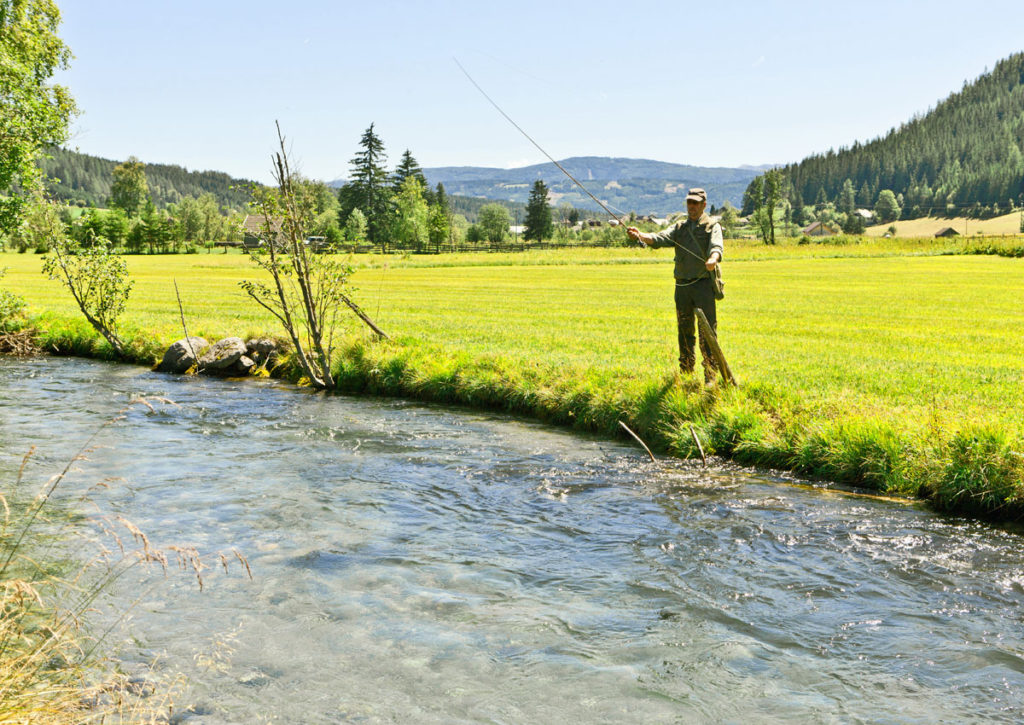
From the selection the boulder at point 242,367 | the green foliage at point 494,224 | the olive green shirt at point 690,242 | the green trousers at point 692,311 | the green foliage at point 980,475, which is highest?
the green foliage at point 494,224

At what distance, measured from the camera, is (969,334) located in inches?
766

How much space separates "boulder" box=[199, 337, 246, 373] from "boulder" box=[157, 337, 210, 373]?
0.31 metres

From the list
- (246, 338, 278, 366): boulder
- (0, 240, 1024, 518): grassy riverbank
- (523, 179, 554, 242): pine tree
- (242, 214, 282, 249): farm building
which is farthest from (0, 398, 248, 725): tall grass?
(523, 179, 554, 242): pine tree

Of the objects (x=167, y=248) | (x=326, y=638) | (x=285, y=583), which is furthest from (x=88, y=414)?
(x=167, y=248)

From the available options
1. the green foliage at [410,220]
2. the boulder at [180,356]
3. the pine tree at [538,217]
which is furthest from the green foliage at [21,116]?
the pine tree at [538,217]

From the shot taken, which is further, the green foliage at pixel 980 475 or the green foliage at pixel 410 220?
the green foliage at pixel 410 220

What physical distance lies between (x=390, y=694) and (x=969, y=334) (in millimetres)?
19008

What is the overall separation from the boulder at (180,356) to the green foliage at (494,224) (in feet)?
463

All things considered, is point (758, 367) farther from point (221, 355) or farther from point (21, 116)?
point (21, 116)

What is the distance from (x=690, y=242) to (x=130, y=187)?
14630 centimetres

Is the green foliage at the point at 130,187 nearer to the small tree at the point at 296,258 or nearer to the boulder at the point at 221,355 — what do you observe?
the boulder at the point at 221,355

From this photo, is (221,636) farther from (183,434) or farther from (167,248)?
(167,248)

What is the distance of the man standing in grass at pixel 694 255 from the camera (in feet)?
39.2

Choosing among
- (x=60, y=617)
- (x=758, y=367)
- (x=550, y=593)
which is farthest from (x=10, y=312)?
(x=550, y=593)
